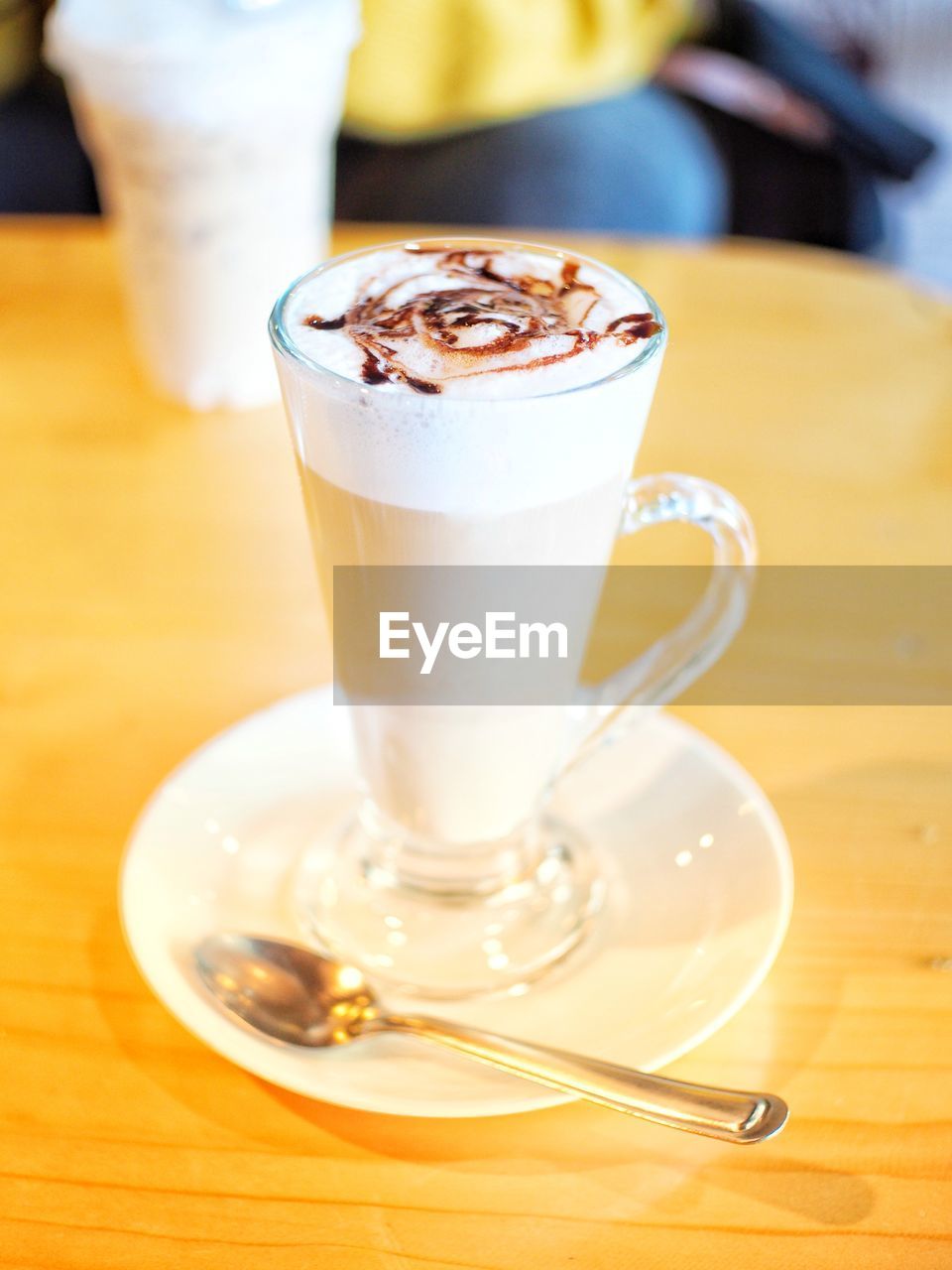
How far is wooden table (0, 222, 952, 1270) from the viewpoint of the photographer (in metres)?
0.39

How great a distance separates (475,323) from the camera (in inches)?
16.7

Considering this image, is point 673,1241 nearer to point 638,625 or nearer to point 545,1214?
point 545,1214

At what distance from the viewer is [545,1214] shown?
40 centimetres

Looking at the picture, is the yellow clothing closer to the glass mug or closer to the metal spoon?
the glass mug

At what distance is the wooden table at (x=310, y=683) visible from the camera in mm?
395

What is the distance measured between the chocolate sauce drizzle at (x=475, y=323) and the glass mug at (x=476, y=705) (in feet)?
0.04

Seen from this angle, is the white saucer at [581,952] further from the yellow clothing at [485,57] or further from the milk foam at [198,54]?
the yellow clothing at [485,57]

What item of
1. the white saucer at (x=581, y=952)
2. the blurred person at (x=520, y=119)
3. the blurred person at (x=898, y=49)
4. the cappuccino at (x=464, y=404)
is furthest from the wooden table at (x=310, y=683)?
the blurred person at (x=898, y=49)

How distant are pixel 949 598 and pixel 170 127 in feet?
1.73

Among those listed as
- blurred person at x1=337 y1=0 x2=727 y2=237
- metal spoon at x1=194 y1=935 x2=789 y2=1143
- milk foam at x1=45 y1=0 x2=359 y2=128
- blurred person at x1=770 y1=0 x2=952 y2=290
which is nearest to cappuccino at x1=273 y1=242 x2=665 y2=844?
metal spoon at x1=194 y1=935 x2=789 y2=1143

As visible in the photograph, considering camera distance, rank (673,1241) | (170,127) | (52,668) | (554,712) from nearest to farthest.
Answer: (673,1241), (554,712), (52,668), (170,127)

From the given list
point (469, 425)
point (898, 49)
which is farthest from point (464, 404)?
point (898, 49)

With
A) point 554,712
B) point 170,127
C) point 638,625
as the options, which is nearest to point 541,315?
point 554,712

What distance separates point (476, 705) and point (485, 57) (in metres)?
1.05
